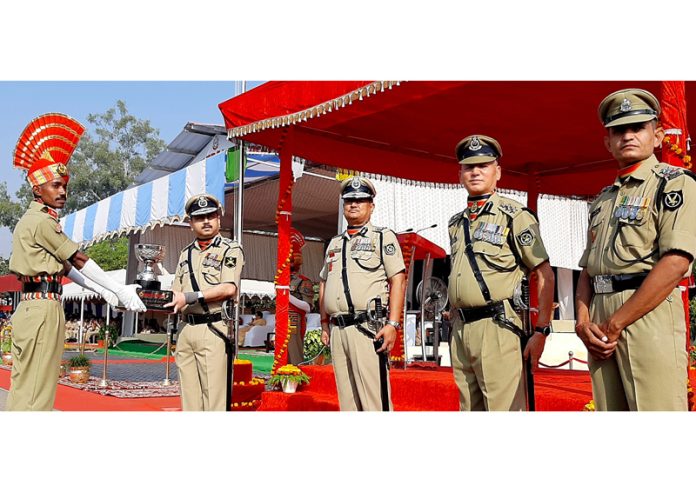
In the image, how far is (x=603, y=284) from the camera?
2.62m

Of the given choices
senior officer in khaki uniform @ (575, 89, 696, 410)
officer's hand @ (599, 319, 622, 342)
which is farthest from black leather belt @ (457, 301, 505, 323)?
officer's hand @ (599, 319, 622, 342)

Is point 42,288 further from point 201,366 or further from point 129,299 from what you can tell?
point 201,366

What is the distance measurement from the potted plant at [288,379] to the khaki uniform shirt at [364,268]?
2.22 meters

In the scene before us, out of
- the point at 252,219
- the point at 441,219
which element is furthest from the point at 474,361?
the point at 252,219

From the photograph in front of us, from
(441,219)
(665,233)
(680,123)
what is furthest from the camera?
(441,219)

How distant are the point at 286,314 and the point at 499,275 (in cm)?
373

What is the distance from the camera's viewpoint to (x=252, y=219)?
2214cm

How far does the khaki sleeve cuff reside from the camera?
237cm

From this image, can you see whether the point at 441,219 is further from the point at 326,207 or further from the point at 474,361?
the point at 474,361

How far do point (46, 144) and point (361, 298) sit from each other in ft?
7.66

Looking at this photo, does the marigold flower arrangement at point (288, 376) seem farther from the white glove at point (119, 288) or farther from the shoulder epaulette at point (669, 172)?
the shoulder epaulette at point (669, 172)

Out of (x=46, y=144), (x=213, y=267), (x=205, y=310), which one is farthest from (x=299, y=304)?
(x=46, y=144)

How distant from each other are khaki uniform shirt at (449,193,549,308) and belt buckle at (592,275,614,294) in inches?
17.3

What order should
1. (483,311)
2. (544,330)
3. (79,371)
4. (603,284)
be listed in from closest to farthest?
(603,284)
(544,330)
(483,311)
(79,371)
